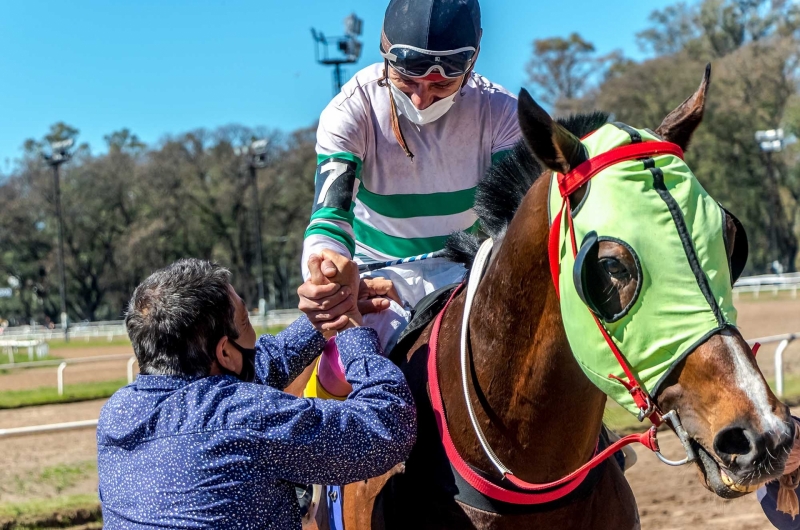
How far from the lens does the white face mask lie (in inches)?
112

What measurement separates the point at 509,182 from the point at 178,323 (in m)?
0.99

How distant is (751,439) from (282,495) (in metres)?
1.18

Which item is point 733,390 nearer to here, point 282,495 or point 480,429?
point 480,429

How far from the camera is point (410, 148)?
2.94 metres

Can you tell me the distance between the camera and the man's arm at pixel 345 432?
2045 mm

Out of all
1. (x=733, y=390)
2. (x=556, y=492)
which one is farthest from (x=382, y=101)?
(x=733, y=390)

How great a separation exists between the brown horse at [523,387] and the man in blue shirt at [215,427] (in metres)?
0.20

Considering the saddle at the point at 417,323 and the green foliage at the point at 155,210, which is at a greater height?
the saddle at the point at 417,323

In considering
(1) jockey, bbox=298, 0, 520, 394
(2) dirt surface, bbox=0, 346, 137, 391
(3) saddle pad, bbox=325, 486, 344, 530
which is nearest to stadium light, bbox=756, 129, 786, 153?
(2) dirt surface, bbox=0, 346, 137, 391

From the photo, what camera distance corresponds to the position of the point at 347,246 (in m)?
2.66

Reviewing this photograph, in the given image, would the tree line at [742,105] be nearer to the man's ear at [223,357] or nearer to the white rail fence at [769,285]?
the white rail fence at [769,285]

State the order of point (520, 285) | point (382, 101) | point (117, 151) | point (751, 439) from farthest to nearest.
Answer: point (117, 151) → point (382, 101) → point (520, 285) → point (751, 439)

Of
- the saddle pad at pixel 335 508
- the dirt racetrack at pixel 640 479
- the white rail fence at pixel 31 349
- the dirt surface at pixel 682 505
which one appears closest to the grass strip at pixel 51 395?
the dirt racetrack at pixel 640 479

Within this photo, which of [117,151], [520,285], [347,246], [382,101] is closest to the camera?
[520,285]
